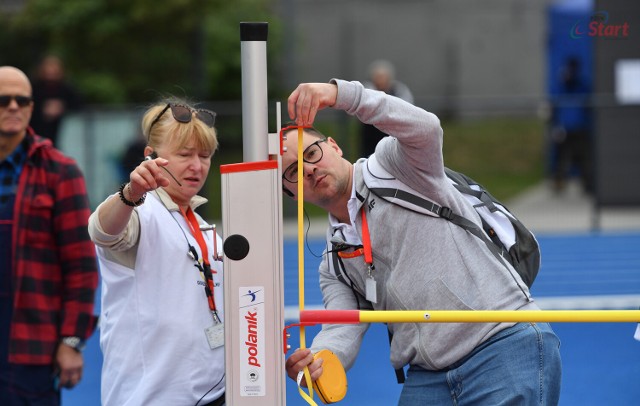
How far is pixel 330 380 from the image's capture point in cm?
363

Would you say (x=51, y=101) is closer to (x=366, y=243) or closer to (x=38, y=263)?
(x=38, y=263)

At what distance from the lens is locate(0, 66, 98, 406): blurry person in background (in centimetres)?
491

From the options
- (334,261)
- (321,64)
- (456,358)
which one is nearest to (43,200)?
(334,261)

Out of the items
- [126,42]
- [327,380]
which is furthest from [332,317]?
[126,42]

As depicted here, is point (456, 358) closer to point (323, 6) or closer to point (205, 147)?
point (205, 147)

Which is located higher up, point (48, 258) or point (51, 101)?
point (51, 101)

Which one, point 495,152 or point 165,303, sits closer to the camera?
point 165,303

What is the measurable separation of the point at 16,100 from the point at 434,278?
2.37m

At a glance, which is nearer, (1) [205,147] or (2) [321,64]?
(1) [205,147]

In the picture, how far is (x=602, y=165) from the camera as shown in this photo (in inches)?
553

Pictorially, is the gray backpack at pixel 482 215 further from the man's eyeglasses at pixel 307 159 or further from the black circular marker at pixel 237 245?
the black circular marker at pixel 237 245

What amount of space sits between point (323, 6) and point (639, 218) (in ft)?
35.5

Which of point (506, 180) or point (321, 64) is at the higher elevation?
point (321, 64)

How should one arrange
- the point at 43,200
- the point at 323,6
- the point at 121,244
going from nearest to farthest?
the point at 121,244 → the point at 43,200 → the point at 323,6
